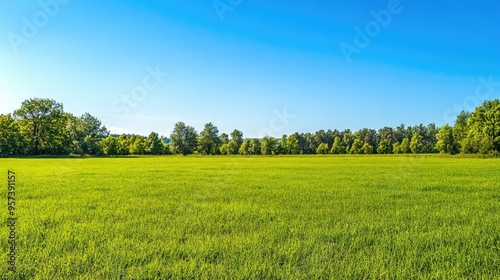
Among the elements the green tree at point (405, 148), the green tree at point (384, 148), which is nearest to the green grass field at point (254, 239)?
the green tree at point (405, 148)

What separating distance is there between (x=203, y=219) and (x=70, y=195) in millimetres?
7734

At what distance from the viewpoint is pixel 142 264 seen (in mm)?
5230

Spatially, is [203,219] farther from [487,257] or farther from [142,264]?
[487,257]

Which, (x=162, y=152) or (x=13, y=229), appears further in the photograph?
(x=162, y=152)

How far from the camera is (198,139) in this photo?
105625 millimetres

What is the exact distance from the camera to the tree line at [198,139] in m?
70.6

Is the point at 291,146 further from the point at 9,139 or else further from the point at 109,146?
the point at 9,139

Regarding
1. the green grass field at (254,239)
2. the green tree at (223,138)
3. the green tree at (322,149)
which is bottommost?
the green grass field at (254,239)

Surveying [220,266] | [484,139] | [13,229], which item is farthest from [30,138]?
[484,139]

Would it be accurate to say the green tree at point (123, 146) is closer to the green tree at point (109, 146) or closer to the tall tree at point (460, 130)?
the green tree at point (109, 146)

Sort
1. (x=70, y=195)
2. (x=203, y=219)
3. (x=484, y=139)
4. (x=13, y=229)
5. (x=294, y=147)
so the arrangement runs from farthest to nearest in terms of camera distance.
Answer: (x=294, y=147), (x=484, y=139), (x=70, y=195), (x=203, y=219), (x=13, y=229)

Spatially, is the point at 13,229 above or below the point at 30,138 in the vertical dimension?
below

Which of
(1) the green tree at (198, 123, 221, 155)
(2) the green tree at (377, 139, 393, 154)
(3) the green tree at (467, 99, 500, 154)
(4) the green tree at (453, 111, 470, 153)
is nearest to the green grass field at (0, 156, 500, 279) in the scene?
(3) the green tree at (467, 99, 500, 154)

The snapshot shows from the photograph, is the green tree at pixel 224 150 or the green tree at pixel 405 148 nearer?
the green tree at pixel 405 148
